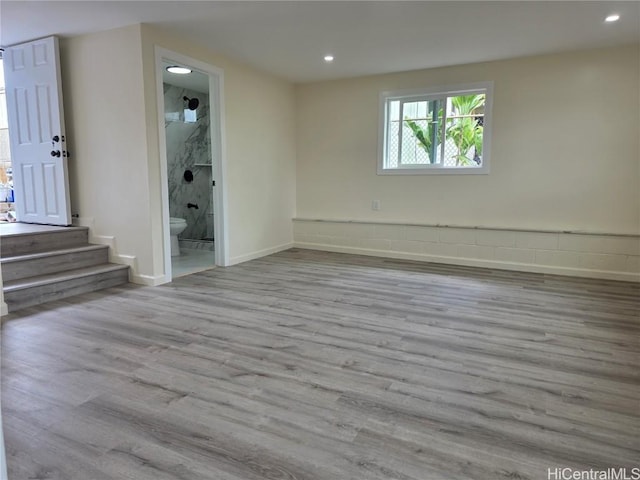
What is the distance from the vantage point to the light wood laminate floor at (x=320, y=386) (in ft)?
4.91

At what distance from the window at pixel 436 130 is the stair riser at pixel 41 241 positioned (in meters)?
3.65

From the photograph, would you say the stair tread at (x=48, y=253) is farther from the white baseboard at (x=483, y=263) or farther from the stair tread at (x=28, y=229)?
the white baseboard at (x=483, y=263)

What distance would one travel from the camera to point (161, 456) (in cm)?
150

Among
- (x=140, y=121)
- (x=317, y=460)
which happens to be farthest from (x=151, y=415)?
(x=140, y=121)

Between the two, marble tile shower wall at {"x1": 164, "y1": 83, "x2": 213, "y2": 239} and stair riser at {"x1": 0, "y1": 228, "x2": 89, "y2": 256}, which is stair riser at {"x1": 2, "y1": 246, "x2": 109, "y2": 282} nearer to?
stair riser at {"x1": 0, "y1": 228, "x2": 89, "y2": 256}

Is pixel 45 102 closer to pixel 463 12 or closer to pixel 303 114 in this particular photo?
pixel 303 114

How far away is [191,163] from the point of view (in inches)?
246

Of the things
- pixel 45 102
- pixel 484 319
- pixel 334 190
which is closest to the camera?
pixel 484 319

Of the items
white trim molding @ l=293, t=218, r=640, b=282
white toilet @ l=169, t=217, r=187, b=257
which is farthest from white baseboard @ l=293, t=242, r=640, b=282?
white toilet @ l=169, t=217, r=187, b=257

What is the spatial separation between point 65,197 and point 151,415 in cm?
323

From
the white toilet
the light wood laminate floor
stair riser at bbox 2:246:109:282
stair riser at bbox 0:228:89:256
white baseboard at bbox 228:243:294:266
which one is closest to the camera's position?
the light wood laminate floor

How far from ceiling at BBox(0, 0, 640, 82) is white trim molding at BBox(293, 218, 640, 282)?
1.97 meters

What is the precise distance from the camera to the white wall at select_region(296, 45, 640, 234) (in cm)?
421

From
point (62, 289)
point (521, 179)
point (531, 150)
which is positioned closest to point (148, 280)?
point (62, 289)
